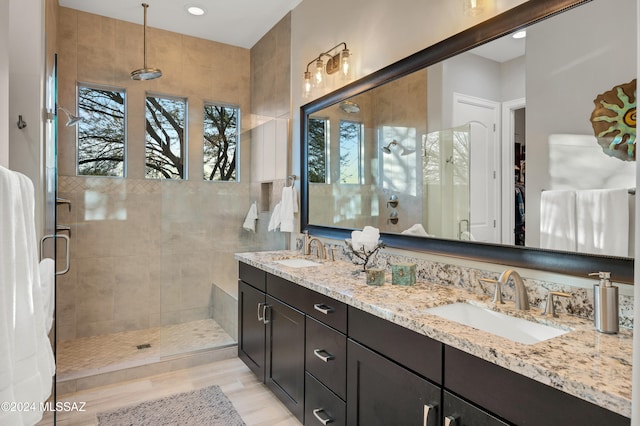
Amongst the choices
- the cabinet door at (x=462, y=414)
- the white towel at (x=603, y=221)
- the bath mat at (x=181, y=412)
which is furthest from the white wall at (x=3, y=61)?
the white towel at (x=603, y=221)

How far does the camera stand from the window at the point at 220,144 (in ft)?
11.8

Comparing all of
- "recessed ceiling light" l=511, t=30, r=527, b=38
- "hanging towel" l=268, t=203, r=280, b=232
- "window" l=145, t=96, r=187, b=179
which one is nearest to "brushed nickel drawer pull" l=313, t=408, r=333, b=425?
"hanging towel" l=268, t=203, r=280, b=232

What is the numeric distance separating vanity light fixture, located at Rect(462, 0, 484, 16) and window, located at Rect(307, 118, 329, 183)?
1284mm

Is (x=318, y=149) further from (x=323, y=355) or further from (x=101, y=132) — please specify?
(x=101, y=132)

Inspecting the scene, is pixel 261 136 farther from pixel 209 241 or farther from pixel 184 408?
pixel 184 408

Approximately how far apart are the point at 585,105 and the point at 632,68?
16cm

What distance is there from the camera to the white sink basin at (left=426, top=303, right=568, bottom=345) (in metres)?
1.23

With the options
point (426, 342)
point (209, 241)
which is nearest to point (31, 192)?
point (426, 342)

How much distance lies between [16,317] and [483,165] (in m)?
1.77

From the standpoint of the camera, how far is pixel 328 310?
5.64ft

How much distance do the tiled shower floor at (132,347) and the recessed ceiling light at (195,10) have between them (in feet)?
9.15

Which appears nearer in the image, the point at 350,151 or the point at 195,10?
the point at 350,151

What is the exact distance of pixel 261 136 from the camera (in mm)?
3566

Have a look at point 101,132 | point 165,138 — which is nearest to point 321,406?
point 165,138
